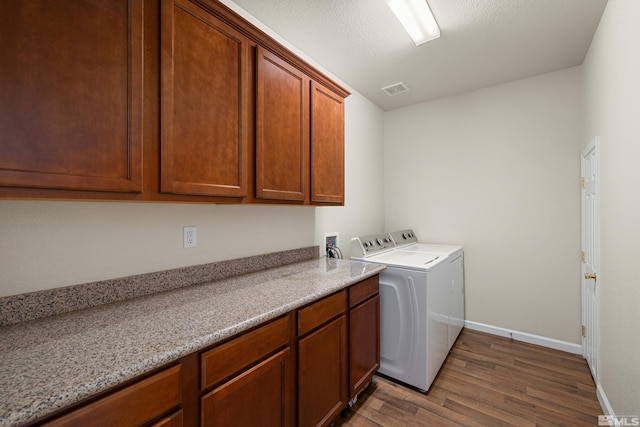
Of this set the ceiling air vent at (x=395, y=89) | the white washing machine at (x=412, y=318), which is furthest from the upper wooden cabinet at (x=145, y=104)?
the ceiling air vent at (x=395, y=89)

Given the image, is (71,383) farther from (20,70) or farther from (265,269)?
(265,269)

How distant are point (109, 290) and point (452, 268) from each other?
265cm

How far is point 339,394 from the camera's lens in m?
1.63

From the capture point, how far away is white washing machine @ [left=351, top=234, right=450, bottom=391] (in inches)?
78.7

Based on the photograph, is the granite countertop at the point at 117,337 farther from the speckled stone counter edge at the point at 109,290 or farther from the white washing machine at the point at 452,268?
the white washing machine at the point at 452,268

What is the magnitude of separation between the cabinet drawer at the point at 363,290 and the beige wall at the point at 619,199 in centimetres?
131

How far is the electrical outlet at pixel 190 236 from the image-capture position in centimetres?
155

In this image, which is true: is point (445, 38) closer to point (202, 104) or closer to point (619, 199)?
point (619, 199)

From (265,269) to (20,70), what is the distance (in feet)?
4.96

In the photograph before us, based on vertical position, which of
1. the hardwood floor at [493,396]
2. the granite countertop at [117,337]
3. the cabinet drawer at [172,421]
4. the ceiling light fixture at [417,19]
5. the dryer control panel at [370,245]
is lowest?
the hardwood floor at [493,396]

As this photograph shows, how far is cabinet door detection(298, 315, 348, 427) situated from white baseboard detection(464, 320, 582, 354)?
6.68 ft

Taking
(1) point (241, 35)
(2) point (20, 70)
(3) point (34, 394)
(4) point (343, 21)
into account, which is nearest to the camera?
(3) point (34, 394)

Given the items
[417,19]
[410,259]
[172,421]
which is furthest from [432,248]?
[172,421]

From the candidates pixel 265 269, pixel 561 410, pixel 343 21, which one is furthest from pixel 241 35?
pixel 561 410
